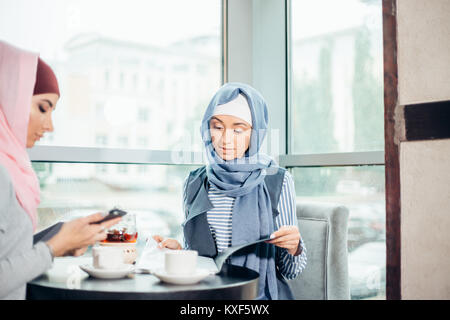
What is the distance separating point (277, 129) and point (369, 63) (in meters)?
0.57

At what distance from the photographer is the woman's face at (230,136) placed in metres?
1.45

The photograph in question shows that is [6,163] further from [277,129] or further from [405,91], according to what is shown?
[277,129]

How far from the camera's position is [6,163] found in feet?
2.92

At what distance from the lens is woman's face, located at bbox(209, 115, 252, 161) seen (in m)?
1.45

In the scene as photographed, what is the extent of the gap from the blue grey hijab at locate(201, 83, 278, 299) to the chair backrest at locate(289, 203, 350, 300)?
209mm

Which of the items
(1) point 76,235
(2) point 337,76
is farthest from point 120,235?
(2) point 337,76

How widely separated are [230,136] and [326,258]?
1.92 feet

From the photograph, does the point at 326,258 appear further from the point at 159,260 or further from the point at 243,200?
the point at 159,260

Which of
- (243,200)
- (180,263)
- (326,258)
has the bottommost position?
(326,258)

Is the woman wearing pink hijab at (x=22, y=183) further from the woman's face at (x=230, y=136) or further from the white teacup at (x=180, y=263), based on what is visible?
the woman's face at (x=230, y=136)

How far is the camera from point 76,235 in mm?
934

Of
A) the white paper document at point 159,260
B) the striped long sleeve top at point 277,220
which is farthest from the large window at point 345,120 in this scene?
the white paper document at point 159,260
